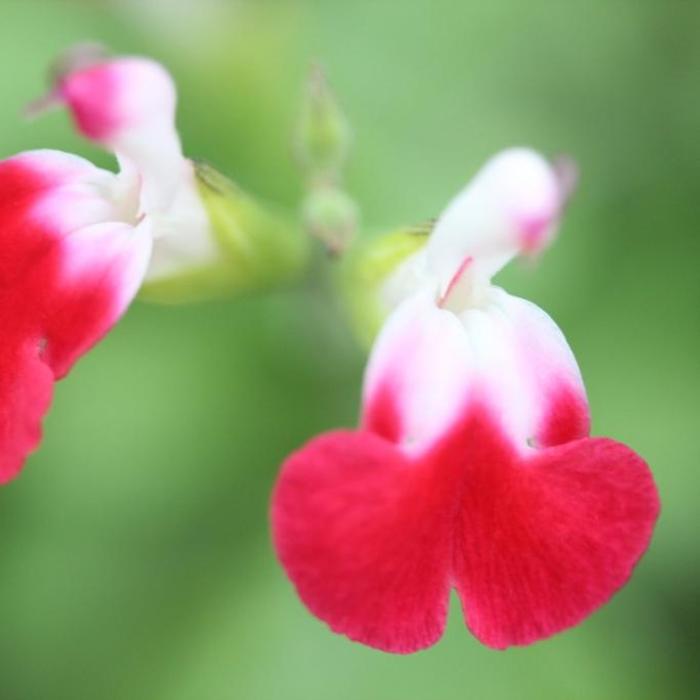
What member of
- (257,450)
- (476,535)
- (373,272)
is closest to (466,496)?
(476,535)

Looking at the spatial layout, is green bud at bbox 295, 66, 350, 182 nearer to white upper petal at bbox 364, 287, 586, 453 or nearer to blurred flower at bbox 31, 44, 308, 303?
blurred flower at bbox 31, 44, 308, 303

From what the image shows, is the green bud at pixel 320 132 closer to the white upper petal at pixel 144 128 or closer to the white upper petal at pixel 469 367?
the white upper petal at pixel 144 128

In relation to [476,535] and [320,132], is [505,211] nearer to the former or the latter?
[476,535]

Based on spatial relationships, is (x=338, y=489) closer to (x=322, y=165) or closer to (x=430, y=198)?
(x=322, y=165)

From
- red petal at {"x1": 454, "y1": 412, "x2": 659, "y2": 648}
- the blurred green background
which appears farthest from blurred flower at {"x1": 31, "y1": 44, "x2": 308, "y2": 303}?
red petal at {"x1": 454, "y1": 412, "x2": 659, "y2": 648}

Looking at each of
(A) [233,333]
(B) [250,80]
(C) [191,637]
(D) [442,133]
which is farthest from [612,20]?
(C) [191,637]

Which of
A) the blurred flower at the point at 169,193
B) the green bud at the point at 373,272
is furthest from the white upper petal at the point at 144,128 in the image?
the green bud at the point at 373,272
